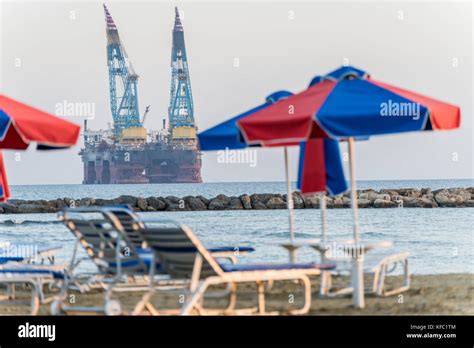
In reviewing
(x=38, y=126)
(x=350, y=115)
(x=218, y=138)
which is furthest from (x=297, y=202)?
(x=350, y=115)

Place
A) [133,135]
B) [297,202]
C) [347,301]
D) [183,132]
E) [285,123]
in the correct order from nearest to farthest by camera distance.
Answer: [285,123] < [347,301] < [297,202] < [183,132] < [133,135]

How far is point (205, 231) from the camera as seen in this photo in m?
27.6

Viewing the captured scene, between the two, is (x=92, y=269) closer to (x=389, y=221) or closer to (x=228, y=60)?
(x=389, y=221)

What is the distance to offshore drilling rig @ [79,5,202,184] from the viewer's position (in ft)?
192

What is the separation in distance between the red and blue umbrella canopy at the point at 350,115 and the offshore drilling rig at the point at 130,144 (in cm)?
4837

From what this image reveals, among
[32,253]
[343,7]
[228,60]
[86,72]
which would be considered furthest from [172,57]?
[32,253]

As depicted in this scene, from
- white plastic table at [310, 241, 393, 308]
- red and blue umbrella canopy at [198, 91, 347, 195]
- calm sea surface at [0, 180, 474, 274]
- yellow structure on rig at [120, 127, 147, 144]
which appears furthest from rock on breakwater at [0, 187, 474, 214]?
white plastic table at [310, 241, 393, 308]

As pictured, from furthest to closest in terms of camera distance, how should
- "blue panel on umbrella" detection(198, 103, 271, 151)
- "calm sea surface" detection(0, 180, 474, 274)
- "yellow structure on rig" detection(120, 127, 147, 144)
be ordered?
"yellow structure on rig" detection(120, 127, 147, 144), "calm sea surface" detection(0, 180, 474, 274), "blue panel on umbrella" detection(198, 103, 271, 151)

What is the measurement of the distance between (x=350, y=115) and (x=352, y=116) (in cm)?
1

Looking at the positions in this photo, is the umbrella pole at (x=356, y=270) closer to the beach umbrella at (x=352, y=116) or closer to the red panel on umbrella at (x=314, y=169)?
the beach umbrella at (x=352, y=116)

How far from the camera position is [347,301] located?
21.4 feet

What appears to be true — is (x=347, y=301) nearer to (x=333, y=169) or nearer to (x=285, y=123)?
(x=333, y=169)

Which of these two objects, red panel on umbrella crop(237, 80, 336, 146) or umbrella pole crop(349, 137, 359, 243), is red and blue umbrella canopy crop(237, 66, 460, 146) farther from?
umbrella pole crop(349, 137, 359, 243)

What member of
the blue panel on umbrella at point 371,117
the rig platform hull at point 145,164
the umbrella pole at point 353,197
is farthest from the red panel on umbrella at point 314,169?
the rig platform hull at point 145,164
